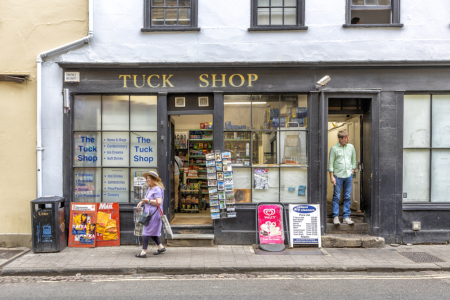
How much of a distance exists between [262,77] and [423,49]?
3.68m

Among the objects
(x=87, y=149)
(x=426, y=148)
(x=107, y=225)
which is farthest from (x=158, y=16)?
(x=426, y=148)

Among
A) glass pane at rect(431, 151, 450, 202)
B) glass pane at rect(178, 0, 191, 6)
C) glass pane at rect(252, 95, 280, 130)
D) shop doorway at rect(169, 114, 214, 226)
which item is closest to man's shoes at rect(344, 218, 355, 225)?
glass pane at rect(431, 151, 450, 202)

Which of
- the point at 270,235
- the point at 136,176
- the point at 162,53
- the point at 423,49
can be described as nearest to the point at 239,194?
the point at 270,235

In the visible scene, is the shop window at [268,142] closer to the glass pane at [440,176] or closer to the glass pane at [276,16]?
the glass pane at [276,16]

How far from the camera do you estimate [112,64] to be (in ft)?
23.6

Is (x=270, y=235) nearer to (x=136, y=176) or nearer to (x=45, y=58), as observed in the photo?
(x=136, y=176)

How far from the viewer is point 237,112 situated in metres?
7.51

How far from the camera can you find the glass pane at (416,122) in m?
7.43

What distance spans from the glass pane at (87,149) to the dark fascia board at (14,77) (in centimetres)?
169

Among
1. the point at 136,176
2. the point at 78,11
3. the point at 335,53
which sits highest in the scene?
the point at 78,11

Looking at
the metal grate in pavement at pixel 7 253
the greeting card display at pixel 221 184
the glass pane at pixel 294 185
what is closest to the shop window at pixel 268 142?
the glass pane at pixel 294 185

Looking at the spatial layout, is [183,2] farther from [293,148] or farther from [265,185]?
[265,185]

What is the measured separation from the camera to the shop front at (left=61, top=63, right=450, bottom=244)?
729 centimetres

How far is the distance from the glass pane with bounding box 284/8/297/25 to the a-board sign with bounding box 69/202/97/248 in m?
6.15
